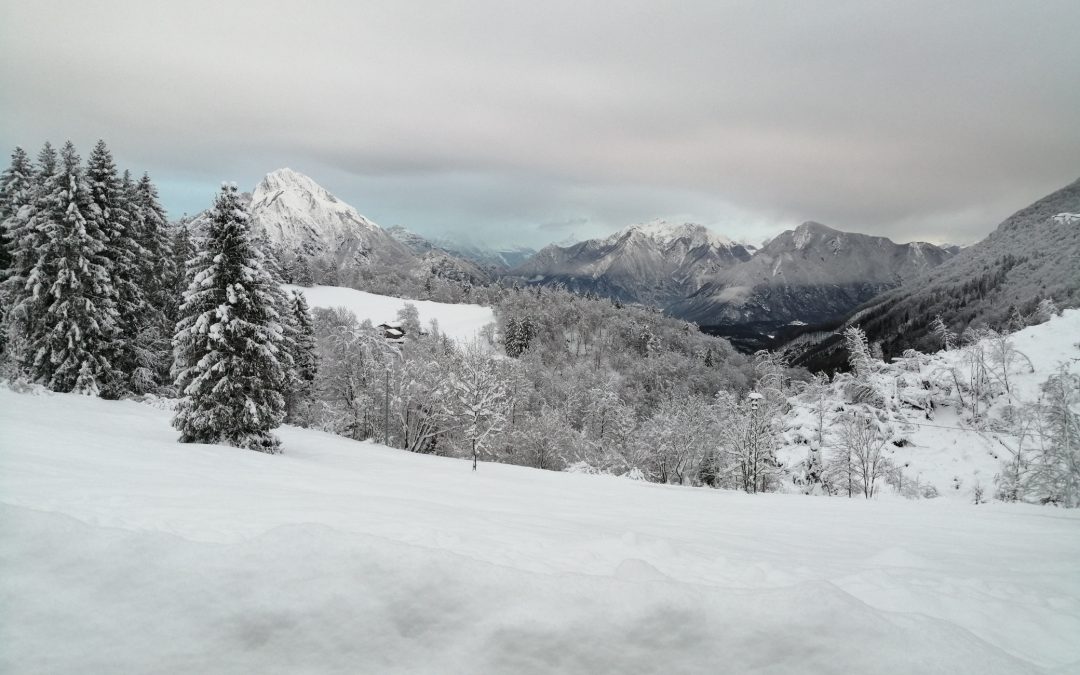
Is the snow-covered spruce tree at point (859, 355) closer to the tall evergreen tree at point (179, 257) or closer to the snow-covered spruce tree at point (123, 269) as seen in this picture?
the snow-covered spruce tree at point (123, 269)

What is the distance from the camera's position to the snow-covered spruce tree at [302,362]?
42756 millimetres

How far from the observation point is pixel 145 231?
3022 cm

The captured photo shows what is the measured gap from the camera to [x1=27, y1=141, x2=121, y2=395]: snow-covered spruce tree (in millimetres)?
22672

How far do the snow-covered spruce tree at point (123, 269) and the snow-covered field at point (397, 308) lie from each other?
63084mm

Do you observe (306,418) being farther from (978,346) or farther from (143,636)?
(978,346)

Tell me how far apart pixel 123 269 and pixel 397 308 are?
80.5 metres

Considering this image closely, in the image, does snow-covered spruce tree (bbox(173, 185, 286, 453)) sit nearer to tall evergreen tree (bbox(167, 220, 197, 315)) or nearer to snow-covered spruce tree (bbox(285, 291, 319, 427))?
tall evergreen tree (bbox(167, 220, 197, 315))

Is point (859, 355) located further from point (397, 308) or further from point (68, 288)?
point (397, 308)

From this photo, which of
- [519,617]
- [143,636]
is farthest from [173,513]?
[519,617]

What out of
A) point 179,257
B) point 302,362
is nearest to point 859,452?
point 302,362

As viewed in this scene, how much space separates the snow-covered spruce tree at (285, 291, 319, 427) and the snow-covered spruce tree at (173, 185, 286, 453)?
78.1 ft

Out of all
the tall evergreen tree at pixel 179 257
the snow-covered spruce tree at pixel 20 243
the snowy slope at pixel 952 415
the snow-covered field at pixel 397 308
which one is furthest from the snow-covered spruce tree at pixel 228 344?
the snow-covered field at pixel 397 308

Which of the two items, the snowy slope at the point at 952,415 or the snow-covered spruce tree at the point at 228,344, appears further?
the snowy slope at the point at 952,415

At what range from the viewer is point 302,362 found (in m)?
44.9
